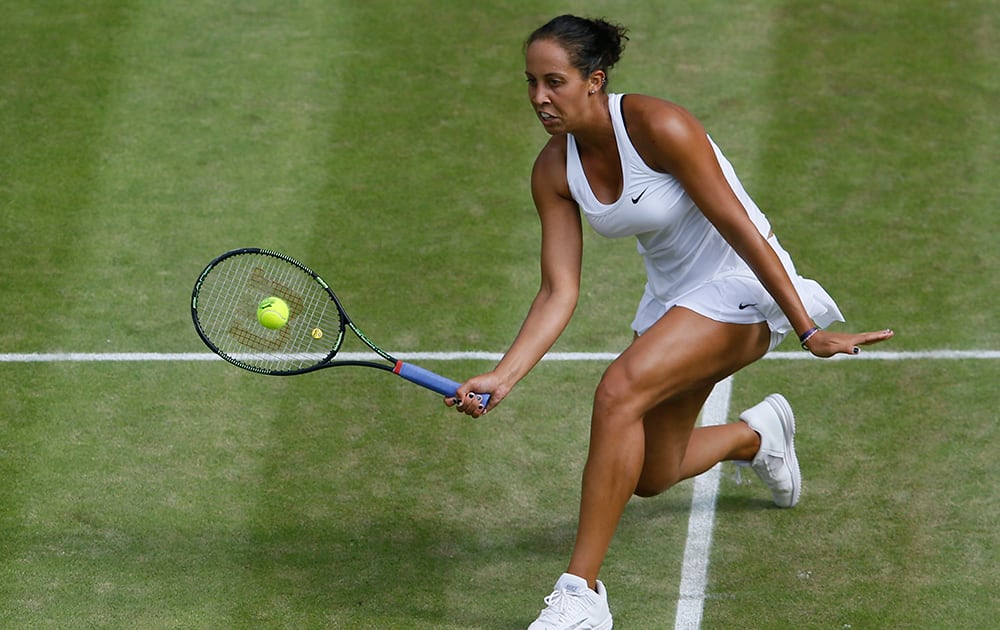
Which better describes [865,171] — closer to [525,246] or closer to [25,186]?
[525,246]

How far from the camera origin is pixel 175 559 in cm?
557

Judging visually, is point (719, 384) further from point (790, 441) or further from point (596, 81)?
point (596, 81)

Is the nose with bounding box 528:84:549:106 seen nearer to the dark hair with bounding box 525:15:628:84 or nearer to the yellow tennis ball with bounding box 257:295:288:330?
the dark hair with bounding box 525:15:628:84

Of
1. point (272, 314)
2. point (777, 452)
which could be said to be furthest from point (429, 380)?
point (777, 452)

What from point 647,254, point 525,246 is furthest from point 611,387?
point 525,246

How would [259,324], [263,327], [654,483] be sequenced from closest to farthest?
[654,483] < [263,327] < [259,324]

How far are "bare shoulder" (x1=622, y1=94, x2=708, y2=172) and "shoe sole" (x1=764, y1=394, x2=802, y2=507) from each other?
134 cm

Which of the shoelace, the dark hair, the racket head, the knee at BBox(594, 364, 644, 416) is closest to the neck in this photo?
the dark hair

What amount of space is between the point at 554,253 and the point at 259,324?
4.90 feet

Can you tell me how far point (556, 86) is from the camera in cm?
500

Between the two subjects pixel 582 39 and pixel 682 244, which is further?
pixel 682 244

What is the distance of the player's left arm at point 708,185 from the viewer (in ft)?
16.4

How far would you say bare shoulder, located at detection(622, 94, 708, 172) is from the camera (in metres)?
5.00

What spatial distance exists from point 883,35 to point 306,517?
5.67 m
